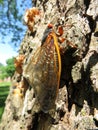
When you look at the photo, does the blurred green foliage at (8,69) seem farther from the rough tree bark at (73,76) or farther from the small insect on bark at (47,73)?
the small insect on bark at (47,73)

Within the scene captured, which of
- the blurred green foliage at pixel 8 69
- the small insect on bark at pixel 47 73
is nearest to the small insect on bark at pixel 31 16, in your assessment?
the small insect on bark at pixel 47 73

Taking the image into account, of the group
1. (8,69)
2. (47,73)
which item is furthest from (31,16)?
(8,69)

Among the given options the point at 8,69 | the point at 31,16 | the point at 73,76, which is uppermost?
the point at 8,69

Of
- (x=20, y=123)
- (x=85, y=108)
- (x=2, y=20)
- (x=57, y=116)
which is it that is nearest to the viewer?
(x=85, y=108)

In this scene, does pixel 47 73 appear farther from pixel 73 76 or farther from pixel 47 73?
pixel 73 76

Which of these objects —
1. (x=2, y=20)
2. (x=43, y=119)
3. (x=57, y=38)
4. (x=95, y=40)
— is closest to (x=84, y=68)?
(x=95, y=40)

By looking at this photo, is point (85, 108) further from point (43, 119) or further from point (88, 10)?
point (88, 10)

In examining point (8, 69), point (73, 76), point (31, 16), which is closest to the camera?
point (73, 76)
